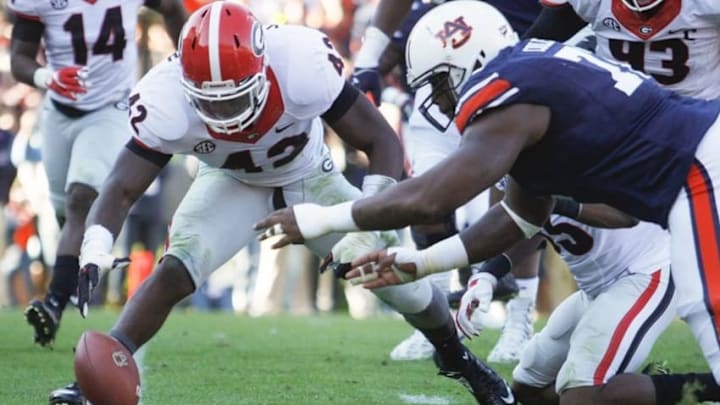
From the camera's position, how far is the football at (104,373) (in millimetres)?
4512

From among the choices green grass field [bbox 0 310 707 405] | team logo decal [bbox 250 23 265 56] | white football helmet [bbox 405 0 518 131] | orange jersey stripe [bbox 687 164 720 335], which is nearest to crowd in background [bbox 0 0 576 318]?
green grass field [bbox 0 310 707 405]

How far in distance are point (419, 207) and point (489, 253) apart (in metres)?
0.59

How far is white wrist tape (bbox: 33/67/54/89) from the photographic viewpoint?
7.26m

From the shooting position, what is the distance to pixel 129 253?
40.9ft

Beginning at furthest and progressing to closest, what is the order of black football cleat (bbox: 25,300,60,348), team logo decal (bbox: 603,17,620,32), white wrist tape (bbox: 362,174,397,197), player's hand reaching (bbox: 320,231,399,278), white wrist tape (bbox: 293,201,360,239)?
1. black football cleat (bbox: 25,300,60,348)
2. team logo decal (bbox: 603,17,620,32)
3. white wrist tape (bbox: 362,174,397,197)
4. player's hand reaching (bbox: 320,231,399,278)
5. white wrist tape (bbox: 293,201,360,239)

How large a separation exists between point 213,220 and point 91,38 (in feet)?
8.28

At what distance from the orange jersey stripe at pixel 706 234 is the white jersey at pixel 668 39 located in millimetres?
1514

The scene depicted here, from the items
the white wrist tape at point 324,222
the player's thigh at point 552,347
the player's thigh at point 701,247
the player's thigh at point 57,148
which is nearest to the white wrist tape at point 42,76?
the player's thigh at point 57,148

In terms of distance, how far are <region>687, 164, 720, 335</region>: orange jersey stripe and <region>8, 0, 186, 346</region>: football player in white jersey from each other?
3.88 metres

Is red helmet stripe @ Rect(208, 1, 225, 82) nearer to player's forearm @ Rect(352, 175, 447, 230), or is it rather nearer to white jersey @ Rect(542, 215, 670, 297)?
player's forearm @ Rect(352, 175, 447, 230)

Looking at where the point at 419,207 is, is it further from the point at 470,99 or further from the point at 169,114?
the point at 169,114

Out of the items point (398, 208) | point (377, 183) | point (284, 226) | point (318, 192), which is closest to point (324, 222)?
point (284, 226)

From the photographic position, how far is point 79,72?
282 inches

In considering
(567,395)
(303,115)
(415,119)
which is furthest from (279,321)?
(567,395)
